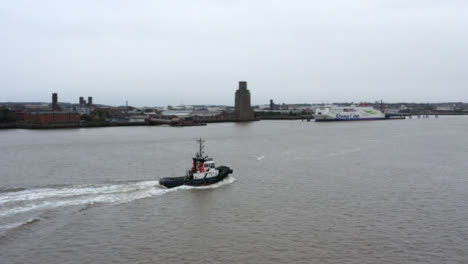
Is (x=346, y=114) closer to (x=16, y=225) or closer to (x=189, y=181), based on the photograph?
(x=189, y=181)

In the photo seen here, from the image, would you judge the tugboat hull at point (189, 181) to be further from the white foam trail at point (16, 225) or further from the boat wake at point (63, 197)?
the white foam trail at point (16, 225)

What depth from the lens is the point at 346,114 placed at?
262ft

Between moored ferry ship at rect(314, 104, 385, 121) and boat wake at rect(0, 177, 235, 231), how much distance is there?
64.1 metres

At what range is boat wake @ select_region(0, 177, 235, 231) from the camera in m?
12.0

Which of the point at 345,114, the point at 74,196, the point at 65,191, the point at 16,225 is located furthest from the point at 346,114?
the point at 16,225

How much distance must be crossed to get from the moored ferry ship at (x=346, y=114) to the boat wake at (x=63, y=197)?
210 ft

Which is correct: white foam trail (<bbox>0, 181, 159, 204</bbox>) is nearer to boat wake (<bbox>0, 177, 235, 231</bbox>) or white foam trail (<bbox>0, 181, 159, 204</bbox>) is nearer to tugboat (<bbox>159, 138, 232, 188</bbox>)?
boat wake (<bbox>0, 177, 235, 231</bbox>)

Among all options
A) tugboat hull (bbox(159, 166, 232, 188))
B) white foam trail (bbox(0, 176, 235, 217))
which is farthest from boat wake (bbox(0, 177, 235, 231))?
tugboat hull (bbox(159, 166, 232, 188))

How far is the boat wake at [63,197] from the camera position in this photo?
12.0m

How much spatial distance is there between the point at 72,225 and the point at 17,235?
1.38 meters

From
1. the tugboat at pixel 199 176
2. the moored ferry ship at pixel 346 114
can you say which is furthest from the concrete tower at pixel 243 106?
the tugboat at pixel 199 176

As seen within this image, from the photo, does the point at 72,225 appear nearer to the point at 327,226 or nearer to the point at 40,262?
the point at 40,262

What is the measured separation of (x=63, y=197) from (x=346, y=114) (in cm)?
7183

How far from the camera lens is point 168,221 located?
12078 millimetres
